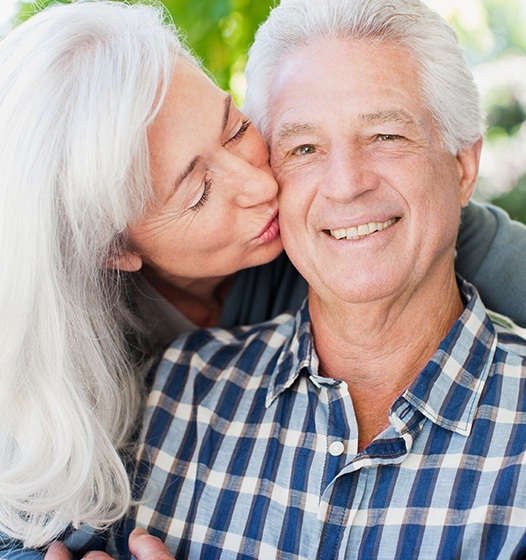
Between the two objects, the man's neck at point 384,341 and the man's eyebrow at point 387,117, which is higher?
the man's eyebrow at point 387,117

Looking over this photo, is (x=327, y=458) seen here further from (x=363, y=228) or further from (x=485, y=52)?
(x=485, y=52)

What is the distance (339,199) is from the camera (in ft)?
5.66

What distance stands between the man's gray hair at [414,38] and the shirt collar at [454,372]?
0.40 m

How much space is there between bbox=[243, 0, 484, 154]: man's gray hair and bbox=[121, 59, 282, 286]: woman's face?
20cm

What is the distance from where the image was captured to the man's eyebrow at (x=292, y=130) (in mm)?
1780

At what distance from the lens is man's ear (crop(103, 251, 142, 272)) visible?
192 cm

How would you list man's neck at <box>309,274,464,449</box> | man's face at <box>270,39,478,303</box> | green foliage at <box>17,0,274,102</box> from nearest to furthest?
man's face at <box>270,39,478,303</box>
man's neck at <box>309,274,464,449</box>
green foliage at <box>17,0,274,102</box>

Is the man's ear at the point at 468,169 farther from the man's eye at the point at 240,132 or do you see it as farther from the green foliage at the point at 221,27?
the green foliage at the point at 221,27

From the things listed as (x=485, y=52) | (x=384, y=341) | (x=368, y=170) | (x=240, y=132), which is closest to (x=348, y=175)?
(x=368, y=170)

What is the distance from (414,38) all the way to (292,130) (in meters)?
0.33

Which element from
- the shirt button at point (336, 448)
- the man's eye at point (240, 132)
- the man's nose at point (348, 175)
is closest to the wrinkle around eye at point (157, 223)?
the man's eye at point (240, 132)

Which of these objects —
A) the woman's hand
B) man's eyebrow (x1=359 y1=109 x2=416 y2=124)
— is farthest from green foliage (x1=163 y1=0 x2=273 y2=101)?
the woman's hand

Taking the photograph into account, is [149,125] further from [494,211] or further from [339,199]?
[494,211]

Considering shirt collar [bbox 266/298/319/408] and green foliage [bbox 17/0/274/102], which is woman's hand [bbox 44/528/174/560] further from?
green foliage [bbox 17/0/274/102]
